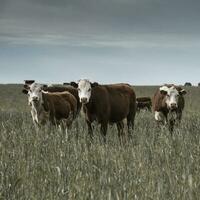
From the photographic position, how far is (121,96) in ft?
43.6

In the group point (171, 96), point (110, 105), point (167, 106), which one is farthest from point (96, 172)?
point (171, 96)

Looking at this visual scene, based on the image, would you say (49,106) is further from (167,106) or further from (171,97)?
(171,97)

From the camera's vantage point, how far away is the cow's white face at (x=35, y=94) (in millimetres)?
12695

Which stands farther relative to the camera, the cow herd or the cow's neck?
the cow's neck

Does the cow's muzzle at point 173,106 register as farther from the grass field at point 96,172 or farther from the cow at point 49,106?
the grass field at point 96,172

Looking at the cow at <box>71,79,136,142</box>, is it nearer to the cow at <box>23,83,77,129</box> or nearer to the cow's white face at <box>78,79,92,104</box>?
the cow's white face at <box>78,79,92,104</box>

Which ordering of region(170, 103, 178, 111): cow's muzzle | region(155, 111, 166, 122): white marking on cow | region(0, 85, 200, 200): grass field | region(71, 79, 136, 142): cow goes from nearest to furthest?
region(0, 85, 200, 200): grass field → region(71, 79, 136, 142): cow → region(170, 103, 178, 111): cow's muzzle → region(155, 111, 166, 122): white marking on cow

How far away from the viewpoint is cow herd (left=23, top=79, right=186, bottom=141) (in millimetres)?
11828

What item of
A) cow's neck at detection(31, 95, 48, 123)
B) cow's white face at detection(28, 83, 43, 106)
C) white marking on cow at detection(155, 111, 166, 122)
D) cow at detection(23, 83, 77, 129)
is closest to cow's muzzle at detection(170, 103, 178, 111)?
white marking on cow at detection(155, 111, 166, 122)

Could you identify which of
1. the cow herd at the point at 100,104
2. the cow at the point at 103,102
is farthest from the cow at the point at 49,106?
the cow at the point at 103,102

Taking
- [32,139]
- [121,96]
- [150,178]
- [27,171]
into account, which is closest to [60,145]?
[32,139]

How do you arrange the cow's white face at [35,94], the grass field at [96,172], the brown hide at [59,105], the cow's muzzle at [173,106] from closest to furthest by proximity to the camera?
the grass field at [96,172] → the cow's white face at [35,94] → the brown hide at [59,105] → the cow's muzzle at [173,106]

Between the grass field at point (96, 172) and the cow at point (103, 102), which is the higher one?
the cow at point (103, 102)

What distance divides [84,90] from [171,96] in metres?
3.39
